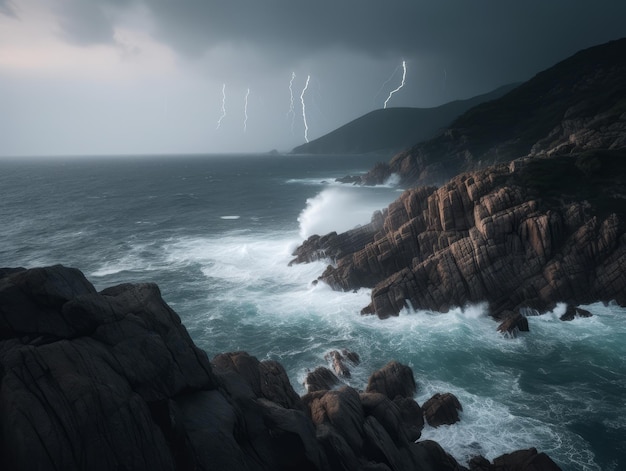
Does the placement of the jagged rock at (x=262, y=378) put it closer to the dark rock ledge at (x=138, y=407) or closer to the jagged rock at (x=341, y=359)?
the dark rock ledge at (x=138, y=407)

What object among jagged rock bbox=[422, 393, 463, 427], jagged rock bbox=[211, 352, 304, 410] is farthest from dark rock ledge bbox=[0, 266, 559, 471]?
jagged rock bbox=[422, 393, 463, 427]

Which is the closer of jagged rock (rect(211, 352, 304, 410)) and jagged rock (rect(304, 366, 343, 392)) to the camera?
jagged rock (rect(211, 352, 304, 410))

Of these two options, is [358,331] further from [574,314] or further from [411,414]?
[574,314]

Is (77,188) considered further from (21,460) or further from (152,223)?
(21,460)

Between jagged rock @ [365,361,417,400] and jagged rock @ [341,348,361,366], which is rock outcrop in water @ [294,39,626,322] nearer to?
jagged rock @ [341,348,361,366]

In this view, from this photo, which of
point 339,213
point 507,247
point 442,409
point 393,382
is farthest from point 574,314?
point 339,213
